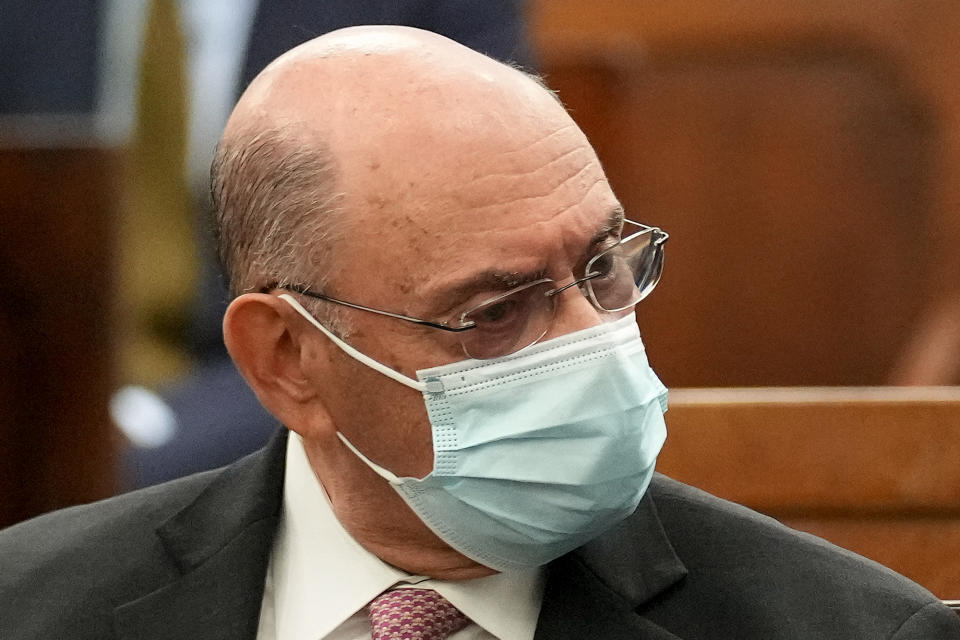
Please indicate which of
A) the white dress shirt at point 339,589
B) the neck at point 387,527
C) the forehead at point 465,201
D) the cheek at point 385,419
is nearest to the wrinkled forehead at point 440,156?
the forehead at point 465,201

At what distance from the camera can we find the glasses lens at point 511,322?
1565mm

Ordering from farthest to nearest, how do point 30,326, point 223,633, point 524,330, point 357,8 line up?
point 357,8, point 30,326, point 223,633, point 524,330

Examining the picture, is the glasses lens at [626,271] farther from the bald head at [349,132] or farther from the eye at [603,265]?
the bald head at [349,132]

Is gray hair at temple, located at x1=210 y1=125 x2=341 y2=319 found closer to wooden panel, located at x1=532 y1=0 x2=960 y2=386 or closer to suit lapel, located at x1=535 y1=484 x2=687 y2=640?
suit lapel, located at x1=535 y1=484 x2=687 y2=640

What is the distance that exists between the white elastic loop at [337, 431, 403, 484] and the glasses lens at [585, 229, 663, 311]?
317mm

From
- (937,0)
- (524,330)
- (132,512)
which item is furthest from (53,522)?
(937,0)

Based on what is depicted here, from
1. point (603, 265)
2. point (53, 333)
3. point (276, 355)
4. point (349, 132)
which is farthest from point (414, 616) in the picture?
point (53, 333)

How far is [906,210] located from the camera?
12.0 feet

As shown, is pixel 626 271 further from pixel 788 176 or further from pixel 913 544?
pixel 788 176

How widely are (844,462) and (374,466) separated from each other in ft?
2.47

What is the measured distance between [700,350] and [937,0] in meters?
1.17

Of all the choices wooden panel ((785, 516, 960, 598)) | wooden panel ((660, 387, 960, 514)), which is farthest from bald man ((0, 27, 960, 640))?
wooden panel ((785, 516, 960, 598))

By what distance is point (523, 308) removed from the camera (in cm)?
158

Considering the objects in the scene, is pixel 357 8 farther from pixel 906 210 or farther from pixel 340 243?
pixel 906 210
